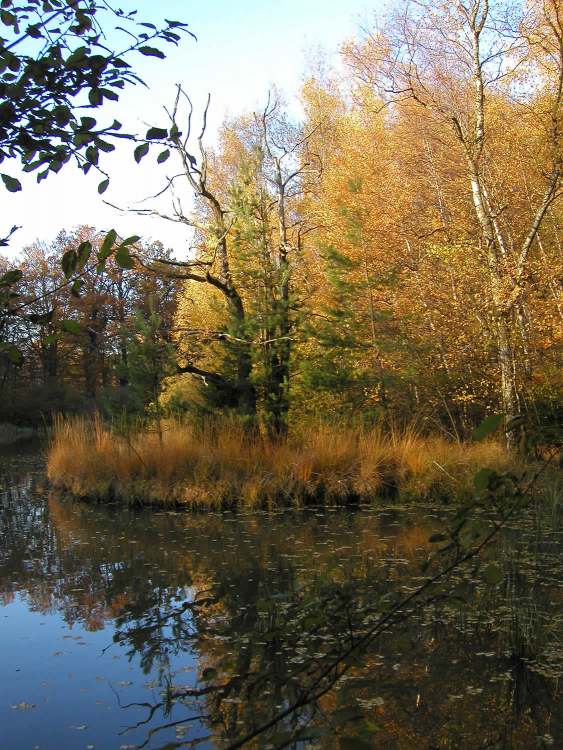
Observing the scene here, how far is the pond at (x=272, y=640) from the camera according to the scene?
275cm

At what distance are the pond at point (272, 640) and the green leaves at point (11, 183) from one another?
1.28 metres

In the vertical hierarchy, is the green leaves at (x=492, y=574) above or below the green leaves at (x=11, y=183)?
below

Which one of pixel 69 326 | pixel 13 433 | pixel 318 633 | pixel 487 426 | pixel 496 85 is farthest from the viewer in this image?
pixel 13 433

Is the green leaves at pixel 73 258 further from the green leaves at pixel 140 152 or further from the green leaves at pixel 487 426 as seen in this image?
the green leaves at pixel 487 426

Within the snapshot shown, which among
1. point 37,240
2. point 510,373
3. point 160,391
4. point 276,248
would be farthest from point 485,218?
point 37,240

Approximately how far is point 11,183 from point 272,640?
214 cm

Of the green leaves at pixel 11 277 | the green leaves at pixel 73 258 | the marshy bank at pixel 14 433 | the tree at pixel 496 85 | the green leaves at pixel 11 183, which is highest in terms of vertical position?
the tree at pixel 496 85

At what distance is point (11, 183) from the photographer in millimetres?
1778

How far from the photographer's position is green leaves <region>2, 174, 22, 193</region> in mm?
1771

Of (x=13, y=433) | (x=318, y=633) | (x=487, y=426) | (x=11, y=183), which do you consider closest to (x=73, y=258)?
(x=11, y=183)

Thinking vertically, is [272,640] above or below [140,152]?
below

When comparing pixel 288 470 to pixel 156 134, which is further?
pixel 288 470

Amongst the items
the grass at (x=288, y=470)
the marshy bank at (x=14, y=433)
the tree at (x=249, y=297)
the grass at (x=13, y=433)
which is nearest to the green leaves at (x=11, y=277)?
the grass at (x=288, y=470)

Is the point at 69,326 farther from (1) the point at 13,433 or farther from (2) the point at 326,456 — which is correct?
(1) the point at 13,433
